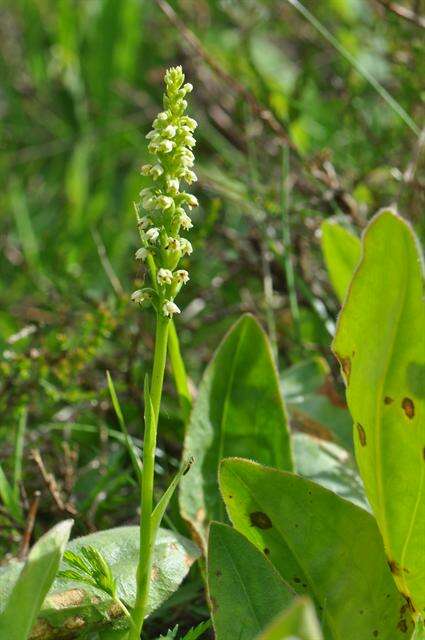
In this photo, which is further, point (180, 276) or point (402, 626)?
point (402, 626)

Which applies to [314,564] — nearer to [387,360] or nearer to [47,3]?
[387,360]

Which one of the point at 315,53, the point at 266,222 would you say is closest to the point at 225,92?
the point at 315,53

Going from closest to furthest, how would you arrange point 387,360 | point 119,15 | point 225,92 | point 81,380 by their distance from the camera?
point 387,360
point 81,380
point 225,92
point 119,15

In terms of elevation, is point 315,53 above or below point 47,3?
above

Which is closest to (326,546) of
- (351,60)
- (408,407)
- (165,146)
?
(408,407)

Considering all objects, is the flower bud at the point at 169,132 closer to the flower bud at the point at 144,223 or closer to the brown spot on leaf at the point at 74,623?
the flower bud at the point at 144,223

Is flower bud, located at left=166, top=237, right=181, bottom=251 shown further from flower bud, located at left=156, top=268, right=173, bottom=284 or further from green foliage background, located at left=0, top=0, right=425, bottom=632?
green foliage background, located at left=0, top=0, right=425, bottom=632

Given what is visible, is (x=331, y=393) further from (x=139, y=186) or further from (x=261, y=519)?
(x=139, y=186)
